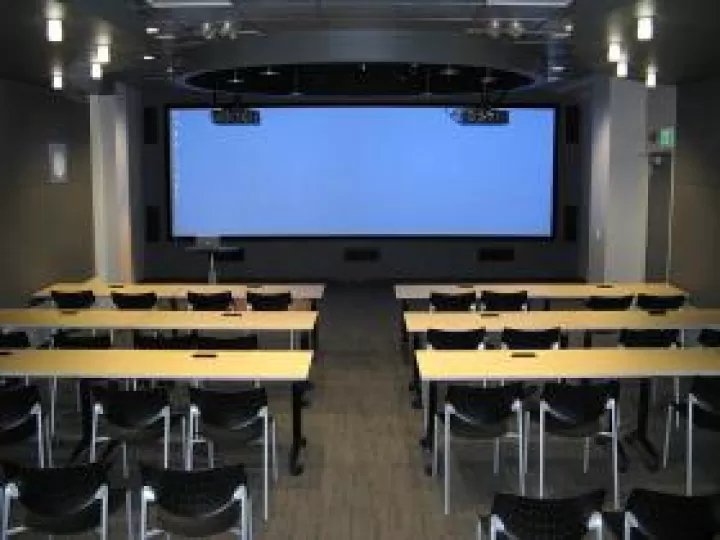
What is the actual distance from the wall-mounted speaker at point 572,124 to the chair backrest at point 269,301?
820cm

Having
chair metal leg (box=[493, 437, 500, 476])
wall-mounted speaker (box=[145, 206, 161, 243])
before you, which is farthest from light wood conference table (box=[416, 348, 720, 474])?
wall-mounted speaker (box=[145, 206, 161, 243])

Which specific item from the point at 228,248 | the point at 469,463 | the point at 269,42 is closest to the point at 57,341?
the point at 469,463

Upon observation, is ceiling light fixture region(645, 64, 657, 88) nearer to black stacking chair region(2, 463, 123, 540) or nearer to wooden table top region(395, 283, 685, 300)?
wooden table top region(395, 283, 685, 300)

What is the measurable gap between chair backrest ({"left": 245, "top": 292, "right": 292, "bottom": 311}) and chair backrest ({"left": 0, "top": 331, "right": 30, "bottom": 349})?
2692 millimetres

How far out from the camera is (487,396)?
5883 millimetres

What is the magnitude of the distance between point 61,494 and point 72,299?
5469 mm

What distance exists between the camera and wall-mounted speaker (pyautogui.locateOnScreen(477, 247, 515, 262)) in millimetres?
16078

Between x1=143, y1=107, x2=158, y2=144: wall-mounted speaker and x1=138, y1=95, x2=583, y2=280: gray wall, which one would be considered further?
x1=138, y1=95, x2=583, y2=280: gray wall

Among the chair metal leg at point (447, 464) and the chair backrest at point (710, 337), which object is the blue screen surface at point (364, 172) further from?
the chair metal leg at point (447, 464)

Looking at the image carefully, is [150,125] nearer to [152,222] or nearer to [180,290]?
[152,222]

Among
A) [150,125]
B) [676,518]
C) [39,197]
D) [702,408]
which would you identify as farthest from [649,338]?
[150,125]

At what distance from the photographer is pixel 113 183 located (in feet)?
46.9

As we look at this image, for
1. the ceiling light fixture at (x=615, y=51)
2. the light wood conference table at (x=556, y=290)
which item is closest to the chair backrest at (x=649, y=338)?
the light wood conference table at (x=556, y=290)

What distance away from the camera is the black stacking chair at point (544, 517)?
4004mm
